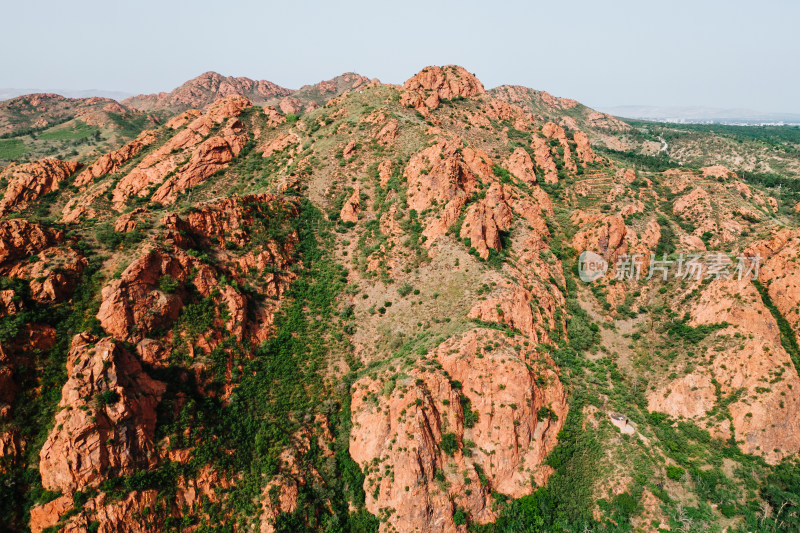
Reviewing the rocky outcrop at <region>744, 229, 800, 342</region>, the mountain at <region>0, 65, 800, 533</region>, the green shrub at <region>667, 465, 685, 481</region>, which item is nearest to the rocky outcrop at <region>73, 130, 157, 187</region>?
the mountain at <region>0, 65, 800, 533</region>

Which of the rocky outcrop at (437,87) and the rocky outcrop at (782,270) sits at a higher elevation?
the rocky outcrop at (437,87)

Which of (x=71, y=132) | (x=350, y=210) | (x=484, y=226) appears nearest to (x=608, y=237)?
Answer: (x=484, y=226)

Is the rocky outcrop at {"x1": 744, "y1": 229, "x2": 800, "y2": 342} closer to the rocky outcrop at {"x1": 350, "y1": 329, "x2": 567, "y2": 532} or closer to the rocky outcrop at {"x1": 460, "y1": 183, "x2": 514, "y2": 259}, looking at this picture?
the rocky outcrop at {"x1": 460, "y1": 183, "x2": 514, "y2": 259}

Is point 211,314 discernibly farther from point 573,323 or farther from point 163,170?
point 573,323

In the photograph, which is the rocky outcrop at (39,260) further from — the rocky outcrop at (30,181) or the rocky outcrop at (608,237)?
the rocky outcrop at (608,237)

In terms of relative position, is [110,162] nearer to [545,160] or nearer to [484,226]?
[484,226]

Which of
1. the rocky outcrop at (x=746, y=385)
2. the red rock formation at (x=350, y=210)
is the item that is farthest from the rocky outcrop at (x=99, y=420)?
the rocky outcrop at (x=746, y=385)
